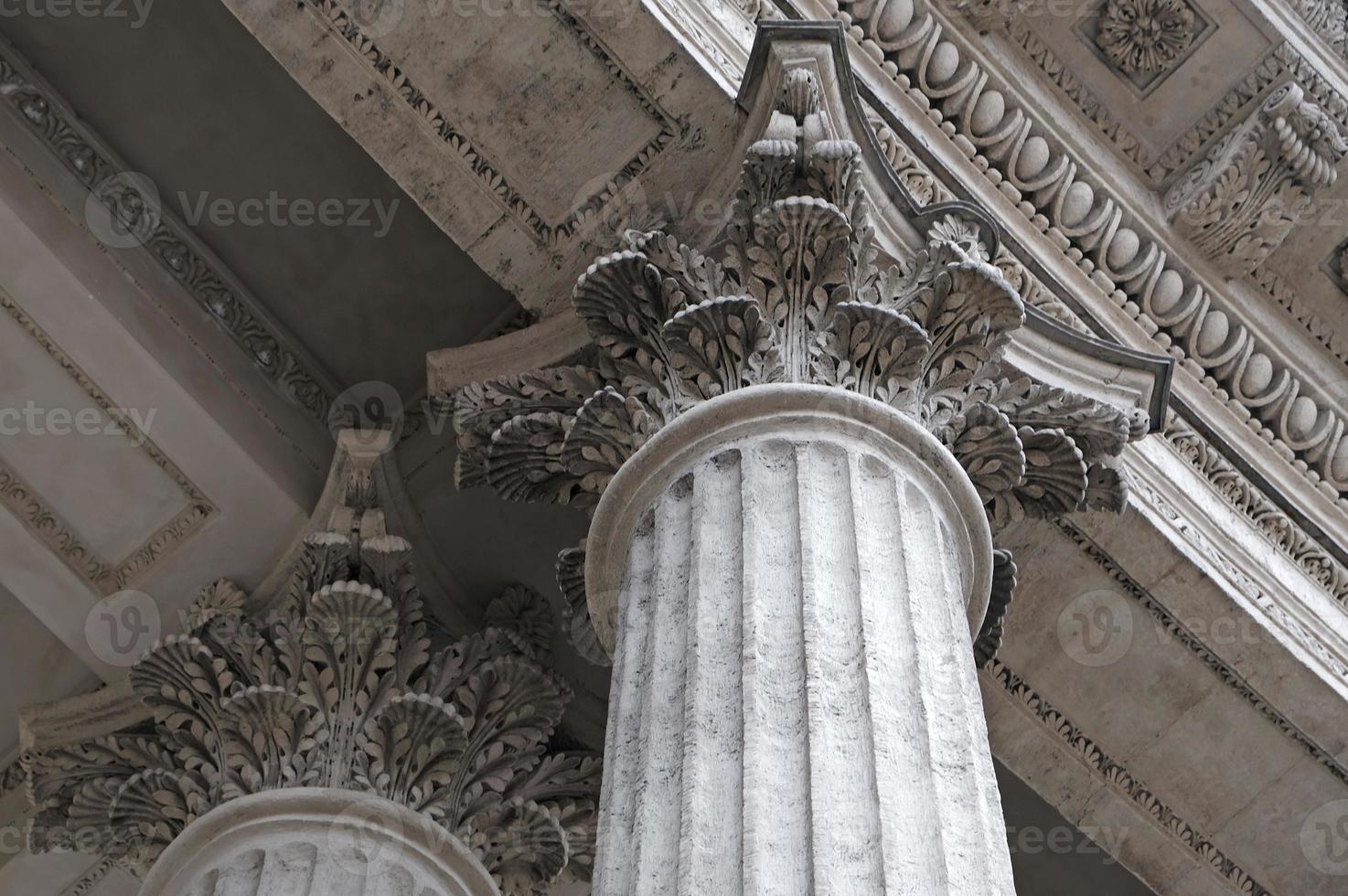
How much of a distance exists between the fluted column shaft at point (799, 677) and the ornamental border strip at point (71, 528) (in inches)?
158

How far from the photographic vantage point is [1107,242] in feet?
38.4

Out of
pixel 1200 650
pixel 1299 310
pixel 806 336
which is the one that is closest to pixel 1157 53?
pixel 1299 310

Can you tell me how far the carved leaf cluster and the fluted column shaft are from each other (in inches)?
75.5

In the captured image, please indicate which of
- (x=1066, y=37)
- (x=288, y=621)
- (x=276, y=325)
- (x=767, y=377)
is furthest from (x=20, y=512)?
(x=1066, y=37)

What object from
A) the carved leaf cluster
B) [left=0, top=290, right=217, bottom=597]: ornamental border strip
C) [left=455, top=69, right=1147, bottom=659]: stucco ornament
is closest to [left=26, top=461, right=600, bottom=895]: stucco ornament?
the carved leaf cluster

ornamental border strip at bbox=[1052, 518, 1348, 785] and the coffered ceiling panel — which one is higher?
the coffered ceiling panel

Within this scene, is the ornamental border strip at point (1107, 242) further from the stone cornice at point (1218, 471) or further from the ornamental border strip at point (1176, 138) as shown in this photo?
the stone cornice at point (1218, 471)

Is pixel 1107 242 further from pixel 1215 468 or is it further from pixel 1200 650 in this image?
pixel 1200 650

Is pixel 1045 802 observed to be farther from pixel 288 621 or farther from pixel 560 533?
pixel 288 621

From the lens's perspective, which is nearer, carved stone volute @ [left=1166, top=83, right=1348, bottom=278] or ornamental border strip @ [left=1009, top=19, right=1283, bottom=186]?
carved stone volute @ [left=1166, top=83, right=1348, bottom=278]

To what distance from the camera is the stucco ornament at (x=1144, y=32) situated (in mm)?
12141

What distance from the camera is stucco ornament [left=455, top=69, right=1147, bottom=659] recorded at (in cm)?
837

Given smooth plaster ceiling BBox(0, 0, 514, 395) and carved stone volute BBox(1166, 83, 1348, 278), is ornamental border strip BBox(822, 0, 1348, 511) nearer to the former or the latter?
carved stone volute BBox(1166, 83, 1348, 278)

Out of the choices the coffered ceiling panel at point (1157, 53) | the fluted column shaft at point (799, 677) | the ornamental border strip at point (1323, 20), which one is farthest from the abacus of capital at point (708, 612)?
the ornamental border strip at point (1323, 20)
